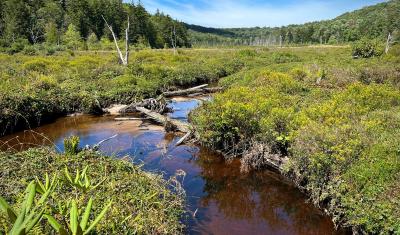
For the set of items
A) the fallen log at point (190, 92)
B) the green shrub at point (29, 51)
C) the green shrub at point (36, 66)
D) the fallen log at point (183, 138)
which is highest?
the green shrub at point (36, 66)

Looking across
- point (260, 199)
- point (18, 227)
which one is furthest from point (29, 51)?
point (18, 227)

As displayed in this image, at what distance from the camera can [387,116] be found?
428 inches

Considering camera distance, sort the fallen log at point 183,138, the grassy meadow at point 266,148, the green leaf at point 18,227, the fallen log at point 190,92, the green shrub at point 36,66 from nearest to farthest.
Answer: the green leaf at point 18,227 → the grassy meadow at point 266,148 → the fallen log at point 183,138 → the fallen log at point 190,92 → the green shrub at point 36,66

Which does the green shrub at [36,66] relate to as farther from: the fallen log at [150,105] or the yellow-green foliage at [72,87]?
the fallen log at [150,105]

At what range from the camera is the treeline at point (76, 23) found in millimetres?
64625

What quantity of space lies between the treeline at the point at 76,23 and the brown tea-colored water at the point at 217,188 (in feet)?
159

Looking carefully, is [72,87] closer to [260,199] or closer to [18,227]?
[260,199]

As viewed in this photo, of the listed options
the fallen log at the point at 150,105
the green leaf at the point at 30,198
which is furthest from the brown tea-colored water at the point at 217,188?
the green leaf at the point at 30,198

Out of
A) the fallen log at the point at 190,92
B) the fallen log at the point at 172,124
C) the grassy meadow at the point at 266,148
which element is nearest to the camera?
the grassy meadow at the point at 266,148

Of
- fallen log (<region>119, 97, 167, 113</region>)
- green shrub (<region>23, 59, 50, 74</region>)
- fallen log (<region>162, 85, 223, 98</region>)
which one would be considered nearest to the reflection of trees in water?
fallen log (<region>119, 97, 167, 113</region>)

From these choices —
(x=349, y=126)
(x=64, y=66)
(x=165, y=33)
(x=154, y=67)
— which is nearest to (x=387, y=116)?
(x=349, y=126)

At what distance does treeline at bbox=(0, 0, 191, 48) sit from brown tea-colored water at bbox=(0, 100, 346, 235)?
159 feet

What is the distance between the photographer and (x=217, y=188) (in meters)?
10.6

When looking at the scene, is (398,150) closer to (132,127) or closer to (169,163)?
(169,163)
